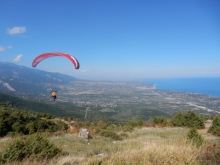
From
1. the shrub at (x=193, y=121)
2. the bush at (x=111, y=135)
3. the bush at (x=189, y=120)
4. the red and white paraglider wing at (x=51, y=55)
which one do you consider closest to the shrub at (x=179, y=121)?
the bush at (x=189, y=120)

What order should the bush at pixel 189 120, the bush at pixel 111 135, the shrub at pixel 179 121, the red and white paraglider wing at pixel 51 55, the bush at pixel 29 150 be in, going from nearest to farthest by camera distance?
1. the bush at pixel 29 150
2. the red and white paraglider wing at pixel 51 55
3. the bush at pixel 111 135
4. the bush at pixel 189 120
5. the shrub at pixel 179 121

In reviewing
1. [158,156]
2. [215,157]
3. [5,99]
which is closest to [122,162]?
[158,156]

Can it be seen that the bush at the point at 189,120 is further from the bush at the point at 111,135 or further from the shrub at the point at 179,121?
the bush at the point at 111,135

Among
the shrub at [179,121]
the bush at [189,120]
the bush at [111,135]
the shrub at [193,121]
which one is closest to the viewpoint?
the bush at [111,135]

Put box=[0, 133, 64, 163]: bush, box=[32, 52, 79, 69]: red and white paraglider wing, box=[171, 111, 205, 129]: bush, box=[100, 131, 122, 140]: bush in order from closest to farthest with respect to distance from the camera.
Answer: box=[0, 133, 64, 163]: bush < box=[32, 52, 79, 69]: red and white paraglider wing < box=[100, 131, 122, 140]: bush < box=[171, 111, 205, 129]: bush

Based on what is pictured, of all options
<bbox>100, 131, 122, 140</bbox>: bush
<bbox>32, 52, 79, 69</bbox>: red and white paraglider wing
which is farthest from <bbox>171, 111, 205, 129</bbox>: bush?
<bbox>32, 52, 79, 69</bbox>: red and white paraglider wing

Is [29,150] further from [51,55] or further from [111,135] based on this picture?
[111,135]

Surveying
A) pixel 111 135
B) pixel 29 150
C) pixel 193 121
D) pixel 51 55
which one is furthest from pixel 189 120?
pixel 29 150

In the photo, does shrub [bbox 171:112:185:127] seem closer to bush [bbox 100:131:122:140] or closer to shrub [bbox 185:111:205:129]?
shrub [bbox 185:111:205:129]
